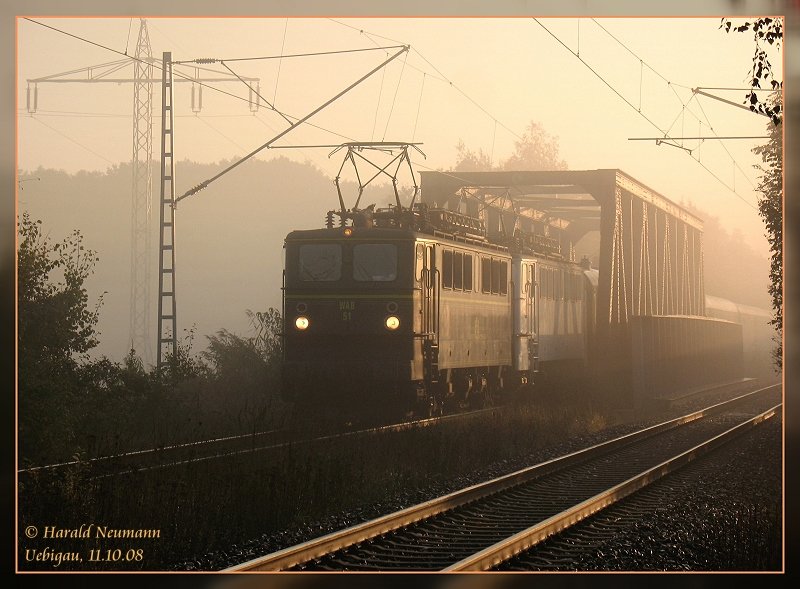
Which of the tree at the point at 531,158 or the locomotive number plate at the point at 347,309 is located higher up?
the tree at the point at 531,158

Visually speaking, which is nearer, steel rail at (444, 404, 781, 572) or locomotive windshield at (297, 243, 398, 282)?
steel rail at (444, 404, 781, 572)

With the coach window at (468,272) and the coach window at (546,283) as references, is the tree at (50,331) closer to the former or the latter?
the coach window at (468,272)

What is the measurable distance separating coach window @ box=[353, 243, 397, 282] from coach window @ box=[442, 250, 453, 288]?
126cm

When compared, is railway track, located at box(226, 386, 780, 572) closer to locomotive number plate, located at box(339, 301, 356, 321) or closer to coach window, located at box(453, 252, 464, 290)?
coach window, located at box(453, 252, 464, 290)

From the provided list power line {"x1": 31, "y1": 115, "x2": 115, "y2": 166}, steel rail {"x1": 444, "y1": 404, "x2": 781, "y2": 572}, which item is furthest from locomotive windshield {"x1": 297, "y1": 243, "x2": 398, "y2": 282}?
steel rail {"x1": 444, "y1": 404, "x2": 781, "y2": 572}

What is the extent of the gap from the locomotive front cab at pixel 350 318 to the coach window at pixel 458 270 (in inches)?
71.6


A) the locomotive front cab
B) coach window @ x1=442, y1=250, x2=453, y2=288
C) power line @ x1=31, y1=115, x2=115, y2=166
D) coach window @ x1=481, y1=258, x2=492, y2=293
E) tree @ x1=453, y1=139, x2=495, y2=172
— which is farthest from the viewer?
tree @ x1=453, y1=139, x2=495, y2=172

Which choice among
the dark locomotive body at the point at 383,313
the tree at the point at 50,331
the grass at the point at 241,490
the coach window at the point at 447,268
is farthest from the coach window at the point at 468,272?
the tree at the point at 50,331

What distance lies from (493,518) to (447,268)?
8.43 m

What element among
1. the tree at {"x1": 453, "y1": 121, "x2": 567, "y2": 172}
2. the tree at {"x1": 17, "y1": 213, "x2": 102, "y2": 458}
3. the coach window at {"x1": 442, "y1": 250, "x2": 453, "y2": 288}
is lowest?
the tree at {"x1": 17, "y1": 213, "x2": 102, "y2": 458}

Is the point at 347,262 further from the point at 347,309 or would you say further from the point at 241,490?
the point at 241,490

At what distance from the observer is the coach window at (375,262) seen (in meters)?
A: 18.3

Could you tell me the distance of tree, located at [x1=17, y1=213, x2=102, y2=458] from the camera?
1329 cm

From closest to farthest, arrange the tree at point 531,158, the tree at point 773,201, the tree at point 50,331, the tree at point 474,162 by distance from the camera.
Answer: the tree at point 50,331 < the tree at point 773,201 < the tree at point 531,158 < the tree at point 474,162
